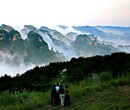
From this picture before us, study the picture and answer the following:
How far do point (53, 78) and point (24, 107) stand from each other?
9953 millimetres

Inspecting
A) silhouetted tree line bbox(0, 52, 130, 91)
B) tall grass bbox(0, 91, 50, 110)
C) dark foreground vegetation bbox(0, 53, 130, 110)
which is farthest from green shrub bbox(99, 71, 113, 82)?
tall grass bbox(0, 91, 50, 110)

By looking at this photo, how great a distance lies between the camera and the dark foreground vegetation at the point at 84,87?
1983cm

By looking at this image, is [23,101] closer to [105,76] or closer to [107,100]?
[107,100]

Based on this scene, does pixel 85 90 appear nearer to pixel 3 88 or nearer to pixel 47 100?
pixel 47 100

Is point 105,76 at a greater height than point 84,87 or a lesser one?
greater

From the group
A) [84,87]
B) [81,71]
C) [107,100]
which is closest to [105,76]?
[81,71]


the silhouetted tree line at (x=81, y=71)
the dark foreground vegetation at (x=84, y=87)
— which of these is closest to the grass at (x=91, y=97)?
the dark foreground vegetation at (x=84, y=87)

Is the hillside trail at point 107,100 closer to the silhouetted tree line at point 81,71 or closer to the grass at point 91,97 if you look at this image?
the grass at point 91,97

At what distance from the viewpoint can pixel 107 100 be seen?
19.8 metres

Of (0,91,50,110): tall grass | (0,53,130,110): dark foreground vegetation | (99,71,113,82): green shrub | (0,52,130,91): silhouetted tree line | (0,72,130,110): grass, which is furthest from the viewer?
(0,52,130,91): silhouetted tree line

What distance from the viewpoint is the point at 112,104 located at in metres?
18.4

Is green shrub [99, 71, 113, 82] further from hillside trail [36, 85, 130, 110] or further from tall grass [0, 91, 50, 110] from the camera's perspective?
tall grass [0, 91, 50, 110]

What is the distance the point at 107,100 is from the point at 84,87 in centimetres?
437

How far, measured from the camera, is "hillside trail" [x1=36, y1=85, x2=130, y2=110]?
18203 mm
